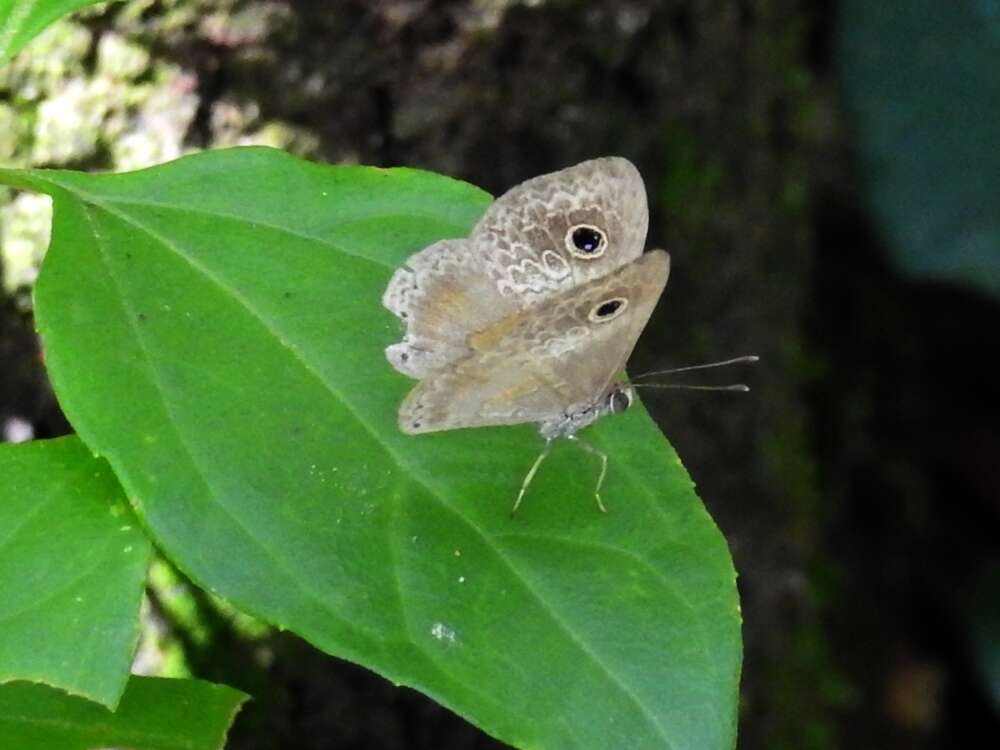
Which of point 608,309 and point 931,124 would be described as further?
point 931,124

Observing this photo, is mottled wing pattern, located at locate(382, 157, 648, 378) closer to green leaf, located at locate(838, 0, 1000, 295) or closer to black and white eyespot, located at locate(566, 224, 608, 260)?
black and white eyespot, located at locate(566, 224, 608, 260)

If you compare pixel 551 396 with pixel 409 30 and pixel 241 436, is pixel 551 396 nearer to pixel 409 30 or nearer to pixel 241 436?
pixel 241 436

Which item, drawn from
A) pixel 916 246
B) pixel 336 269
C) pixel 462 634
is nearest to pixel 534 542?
pixel 462 634

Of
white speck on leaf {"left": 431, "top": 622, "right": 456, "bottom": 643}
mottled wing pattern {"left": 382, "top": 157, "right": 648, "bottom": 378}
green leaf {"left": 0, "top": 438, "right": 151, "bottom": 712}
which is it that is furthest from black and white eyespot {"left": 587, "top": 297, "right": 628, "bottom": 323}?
green leaf {"left": 0, "top": 438, "right": 151, "bottom": 712}

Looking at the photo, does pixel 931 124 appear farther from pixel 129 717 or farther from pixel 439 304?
pixel 129 717

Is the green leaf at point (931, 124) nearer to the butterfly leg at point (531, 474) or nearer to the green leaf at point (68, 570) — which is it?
the butterfly leg at point (531, 474)

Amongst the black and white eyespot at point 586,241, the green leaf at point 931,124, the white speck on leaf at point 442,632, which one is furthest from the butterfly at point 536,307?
the green leaf at point 931,124

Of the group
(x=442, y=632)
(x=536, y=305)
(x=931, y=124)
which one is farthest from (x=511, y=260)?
(x=931, y=124)
